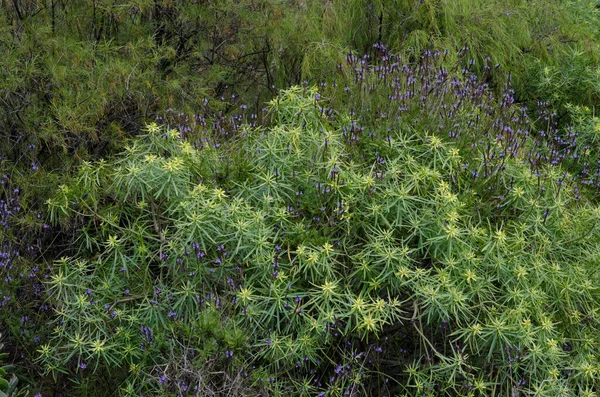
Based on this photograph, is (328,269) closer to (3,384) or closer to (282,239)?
(282,239)

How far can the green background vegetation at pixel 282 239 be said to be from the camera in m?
3.45

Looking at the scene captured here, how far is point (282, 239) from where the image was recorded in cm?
362

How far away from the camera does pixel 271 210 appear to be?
3689 millimetres

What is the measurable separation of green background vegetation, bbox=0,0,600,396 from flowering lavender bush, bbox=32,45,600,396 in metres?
0.01

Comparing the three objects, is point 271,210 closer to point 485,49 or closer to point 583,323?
point 583,323

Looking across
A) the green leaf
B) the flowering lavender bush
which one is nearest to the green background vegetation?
A: the flowering lavender bush

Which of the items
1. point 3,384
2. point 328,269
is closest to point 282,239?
point 328,269

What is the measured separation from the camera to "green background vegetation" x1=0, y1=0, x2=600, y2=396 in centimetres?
345

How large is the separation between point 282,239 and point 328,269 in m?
0.30

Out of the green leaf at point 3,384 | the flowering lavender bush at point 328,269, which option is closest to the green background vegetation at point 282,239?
the flowering lavender bush at point 328,269

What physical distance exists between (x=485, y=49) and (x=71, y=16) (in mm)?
3163

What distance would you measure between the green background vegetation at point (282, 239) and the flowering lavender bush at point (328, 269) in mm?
15

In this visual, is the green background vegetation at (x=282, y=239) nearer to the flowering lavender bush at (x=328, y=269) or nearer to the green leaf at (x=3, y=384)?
the flowering lavender bush at (x=328, y=269)

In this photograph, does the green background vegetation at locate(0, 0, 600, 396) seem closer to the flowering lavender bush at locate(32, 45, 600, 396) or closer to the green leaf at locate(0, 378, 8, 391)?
the flowering lavender bush at locate(32, 45, 600, 396)
